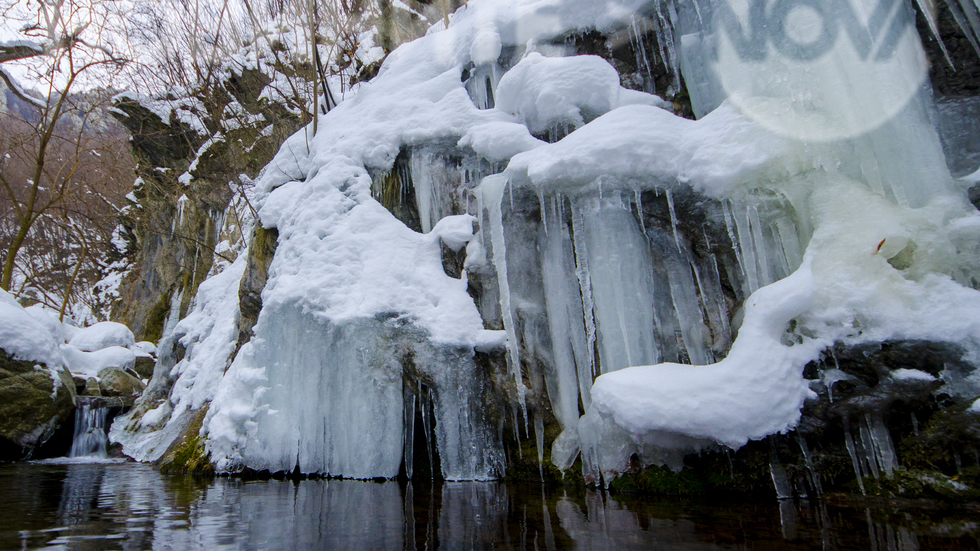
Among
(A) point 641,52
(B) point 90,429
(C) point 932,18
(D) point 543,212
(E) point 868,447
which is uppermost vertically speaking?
(A) point 641,52

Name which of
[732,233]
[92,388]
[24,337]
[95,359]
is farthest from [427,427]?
[95,359]

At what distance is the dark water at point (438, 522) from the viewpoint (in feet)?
6.57

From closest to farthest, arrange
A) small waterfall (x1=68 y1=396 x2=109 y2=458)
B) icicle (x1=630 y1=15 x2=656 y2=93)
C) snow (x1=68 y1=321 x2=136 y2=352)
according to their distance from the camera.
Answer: icicle (x1=630 y1=15 x2=656 y2=93)
small waterfall (x1=68 y1=396 x2=109 y2=458)
snow (x1=68 y1=321 x2=136 y2=352)

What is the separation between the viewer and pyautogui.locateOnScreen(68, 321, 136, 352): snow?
39.3 feet

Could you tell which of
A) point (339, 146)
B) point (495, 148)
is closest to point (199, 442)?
point (339, 146)

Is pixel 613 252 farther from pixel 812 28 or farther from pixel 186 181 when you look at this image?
pixel 186 181

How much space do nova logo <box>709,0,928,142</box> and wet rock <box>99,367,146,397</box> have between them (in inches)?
475

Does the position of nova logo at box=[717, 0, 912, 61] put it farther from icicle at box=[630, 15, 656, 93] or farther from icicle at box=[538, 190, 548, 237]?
icicle at box=[538, 190, 548, 237]

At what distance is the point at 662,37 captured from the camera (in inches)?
225

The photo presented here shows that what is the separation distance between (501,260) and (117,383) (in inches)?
398

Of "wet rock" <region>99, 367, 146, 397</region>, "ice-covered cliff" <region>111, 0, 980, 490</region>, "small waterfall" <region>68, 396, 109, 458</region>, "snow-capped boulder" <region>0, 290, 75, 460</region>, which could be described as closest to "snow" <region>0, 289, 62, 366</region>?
"snow-capped boulder" <region>0, 290, 75, 460</region>

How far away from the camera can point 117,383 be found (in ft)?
34.5

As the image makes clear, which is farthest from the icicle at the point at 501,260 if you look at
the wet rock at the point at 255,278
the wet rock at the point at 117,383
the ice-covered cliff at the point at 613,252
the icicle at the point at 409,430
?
the wet rock at the point at 117,383

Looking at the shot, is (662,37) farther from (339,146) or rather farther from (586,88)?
(339,146)
